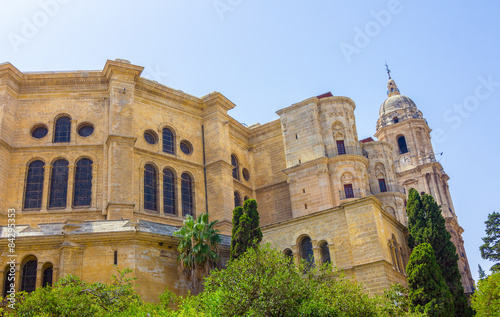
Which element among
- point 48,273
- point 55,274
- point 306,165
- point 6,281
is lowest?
point 6,281

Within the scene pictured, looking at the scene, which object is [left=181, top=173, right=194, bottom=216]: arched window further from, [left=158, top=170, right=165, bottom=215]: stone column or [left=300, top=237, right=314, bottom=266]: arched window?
[left=300, top=237, right=314, bottom=266]: arched window

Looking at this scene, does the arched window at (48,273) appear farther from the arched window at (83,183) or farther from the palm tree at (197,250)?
the arched window at (83,183)

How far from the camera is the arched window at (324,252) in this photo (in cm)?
2512

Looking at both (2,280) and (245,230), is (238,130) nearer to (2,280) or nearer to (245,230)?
(245,230)

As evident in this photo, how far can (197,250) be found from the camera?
23.8m

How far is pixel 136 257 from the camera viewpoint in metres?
23.7

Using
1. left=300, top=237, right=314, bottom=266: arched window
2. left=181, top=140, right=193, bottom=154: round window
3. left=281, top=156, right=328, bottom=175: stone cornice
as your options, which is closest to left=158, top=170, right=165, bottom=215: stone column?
left=181, top=140, right=193, bottom=154: round window

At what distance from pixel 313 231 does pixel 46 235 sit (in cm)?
1230

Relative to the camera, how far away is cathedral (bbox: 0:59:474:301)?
2369 cm

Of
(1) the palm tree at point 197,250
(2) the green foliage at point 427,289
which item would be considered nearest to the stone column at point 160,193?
(1) the palm tree at point 197,250

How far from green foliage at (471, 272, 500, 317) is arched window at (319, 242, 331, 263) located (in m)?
6.63

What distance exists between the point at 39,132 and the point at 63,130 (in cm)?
137

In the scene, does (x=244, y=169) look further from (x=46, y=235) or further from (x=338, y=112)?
(x=46, y=235)

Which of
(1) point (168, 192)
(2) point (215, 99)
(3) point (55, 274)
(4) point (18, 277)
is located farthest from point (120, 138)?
(4) point (18, 277)
